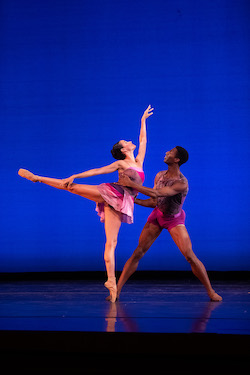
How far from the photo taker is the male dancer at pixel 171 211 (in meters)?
3.80

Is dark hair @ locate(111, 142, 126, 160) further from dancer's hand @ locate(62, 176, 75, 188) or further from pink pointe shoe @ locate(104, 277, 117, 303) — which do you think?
pink pointe shoe @ locate(104, 277, 117, 303)

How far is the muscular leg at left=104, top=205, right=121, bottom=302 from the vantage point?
12.6 ft

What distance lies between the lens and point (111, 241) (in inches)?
153

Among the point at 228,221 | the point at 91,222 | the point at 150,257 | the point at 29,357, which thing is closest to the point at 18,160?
the point at 91,222

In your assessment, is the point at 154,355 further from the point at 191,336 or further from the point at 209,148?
the point at 209,148

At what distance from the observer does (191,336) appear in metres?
2.31

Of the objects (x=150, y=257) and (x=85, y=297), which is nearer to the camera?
(x=85, y=297)

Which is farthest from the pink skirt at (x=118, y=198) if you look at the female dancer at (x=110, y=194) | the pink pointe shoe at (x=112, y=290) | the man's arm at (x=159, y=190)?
the pink pointe shoe at (x=112, y=290)

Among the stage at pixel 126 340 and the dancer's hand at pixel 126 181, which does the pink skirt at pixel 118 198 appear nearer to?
the dancer's hand at pixel 126 181

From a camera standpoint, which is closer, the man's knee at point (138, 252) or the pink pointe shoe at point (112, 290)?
the pink pointe shoe at point (112, 290)

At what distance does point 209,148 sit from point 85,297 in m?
2.48

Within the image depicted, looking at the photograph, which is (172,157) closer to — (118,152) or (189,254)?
(118,152)

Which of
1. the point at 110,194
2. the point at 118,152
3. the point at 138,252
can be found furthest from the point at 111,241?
the point at 118,152

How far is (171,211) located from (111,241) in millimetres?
562
